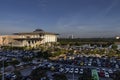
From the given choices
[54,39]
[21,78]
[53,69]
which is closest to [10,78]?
[21,78]

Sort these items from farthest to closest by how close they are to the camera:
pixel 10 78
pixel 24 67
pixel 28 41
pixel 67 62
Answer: pixel 28 41, pixel 67 62, pixel 24 67, pixel 10 78

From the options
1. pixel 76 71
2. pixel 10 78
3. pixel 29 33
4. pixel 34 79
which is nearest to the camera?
pixel 34 79

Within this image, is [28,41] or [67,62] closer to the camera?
[67,62]

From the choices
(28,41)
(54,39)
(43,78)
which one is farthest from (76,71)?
(54,39)

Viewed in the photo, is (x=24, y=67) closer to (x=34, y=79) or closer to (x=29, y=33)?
(x=34, y=79)

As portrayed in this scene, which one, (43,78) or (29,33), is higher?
(29,33)

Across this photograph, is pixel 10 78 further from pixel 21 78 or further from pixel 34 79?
pixel 34 79
